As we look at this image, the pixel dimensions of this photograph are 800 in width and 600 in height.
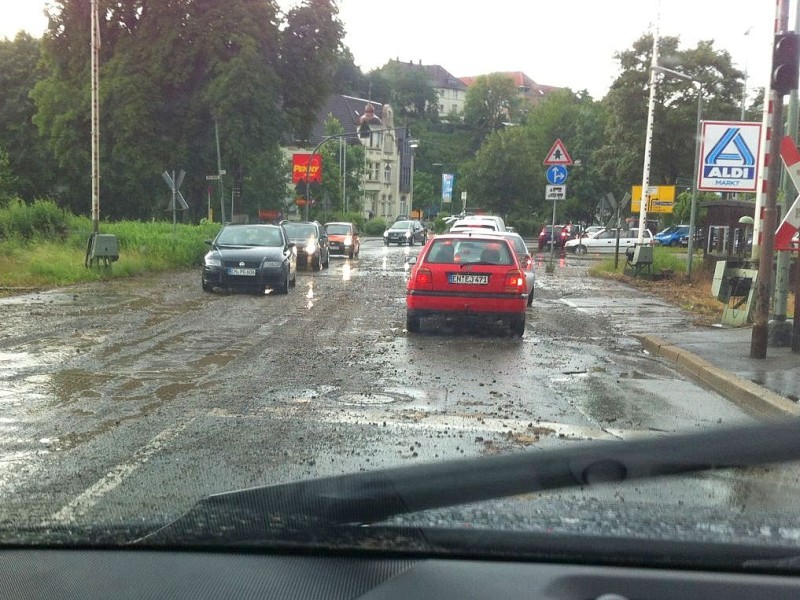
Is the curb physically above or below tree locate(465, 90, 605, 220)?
below

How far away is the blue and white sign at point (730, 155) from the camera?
15766 mm

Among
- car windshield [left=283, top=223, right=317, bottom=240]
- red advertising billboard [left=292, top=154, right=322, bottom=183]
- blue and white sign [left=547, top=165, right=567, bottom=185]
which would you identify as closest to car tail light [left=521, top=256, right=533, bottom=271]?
blue and white sign [left=547, top=165, right=567, bottom=185]

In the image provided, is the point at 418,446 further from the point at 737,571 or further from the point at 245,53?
the point at 245,53

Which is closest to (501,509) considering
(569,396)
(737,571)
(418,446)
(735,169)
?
(737,571)

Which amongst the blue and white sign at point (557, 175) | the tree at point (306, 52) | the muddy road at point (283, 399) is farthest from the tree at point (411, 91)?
the muddy road at point (283, 399)

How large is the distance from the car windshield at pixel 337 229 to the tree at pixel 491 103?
108 m

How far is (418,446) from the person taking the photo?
21.7ft

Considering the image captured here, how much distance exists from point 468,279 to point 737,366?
14.4 feet

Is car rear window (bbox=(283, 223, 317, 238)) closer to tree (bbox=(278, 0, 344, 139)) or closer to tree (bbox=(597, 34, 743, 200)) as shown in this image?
tree (bbox=(278, 0, 344, 139))

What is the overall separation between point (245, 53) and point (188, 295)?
22.9 m

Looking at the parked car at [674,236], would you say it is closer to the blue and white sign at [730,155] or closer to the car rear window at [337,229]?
the car rear window at [337,229]

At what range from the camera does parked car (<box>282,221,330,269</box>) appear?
105ft

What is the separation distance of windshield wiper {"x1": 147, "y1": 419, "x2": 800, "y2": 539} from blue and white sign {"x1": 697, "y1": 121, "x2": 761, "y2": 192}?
14349mm

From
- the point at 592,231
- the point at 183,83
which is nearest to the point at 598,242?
the point at 592,231
